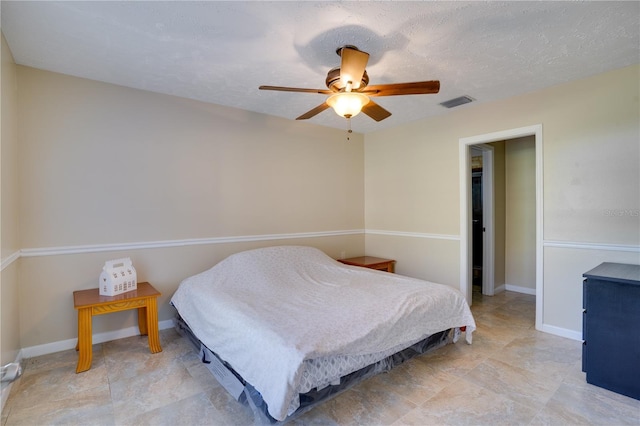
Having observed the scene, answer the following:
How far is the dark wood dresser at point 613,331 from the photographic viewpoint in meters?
2.12

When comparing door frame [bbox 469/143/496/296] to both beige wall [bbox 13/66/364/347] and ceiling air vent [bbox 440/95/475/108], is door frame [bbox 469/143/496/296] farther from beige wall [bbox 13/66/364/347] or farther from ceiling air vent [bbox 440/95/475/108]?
beige wall [bbox 13/66/364/347]

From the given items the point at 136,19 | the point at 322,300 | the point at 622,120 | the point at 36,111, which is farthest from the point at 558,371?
the point at 36,111

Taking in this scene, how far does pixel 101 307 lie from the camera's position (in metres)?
2.56

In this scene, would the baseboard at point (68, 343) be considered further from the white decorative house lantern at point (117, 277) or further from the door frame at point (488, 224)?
the door frame at point (488, 224)

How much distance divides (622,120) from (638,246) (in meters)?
1.10

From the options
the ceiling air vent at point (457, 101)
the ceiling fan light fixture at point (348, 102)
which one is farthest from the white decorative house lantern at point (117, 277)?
the ceiling air vent at point (457, 101)

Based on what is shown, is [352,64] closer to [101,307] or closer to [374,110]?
[374,110]

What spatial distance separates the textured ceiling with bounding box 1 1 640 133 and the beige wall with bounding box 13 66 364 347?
0.33 m

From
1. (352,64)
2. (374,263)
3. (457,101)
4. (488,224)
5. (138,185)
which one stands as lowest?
(374,263)

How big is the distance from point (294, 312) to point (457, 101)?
2.89 meters

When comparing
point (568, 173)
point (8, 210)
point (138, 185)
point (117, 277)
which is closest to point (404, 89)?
point (568, 173)

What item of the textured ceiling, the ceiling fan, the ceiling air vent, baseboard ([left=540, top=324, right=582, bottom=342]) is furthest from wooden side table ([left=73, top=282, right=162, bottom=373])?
baseboard ([left=540, top=324, right=582, bottom=342])

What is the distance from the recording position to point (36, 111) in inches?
107

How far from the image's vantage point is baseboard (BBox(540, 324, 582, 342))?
3.01 m
